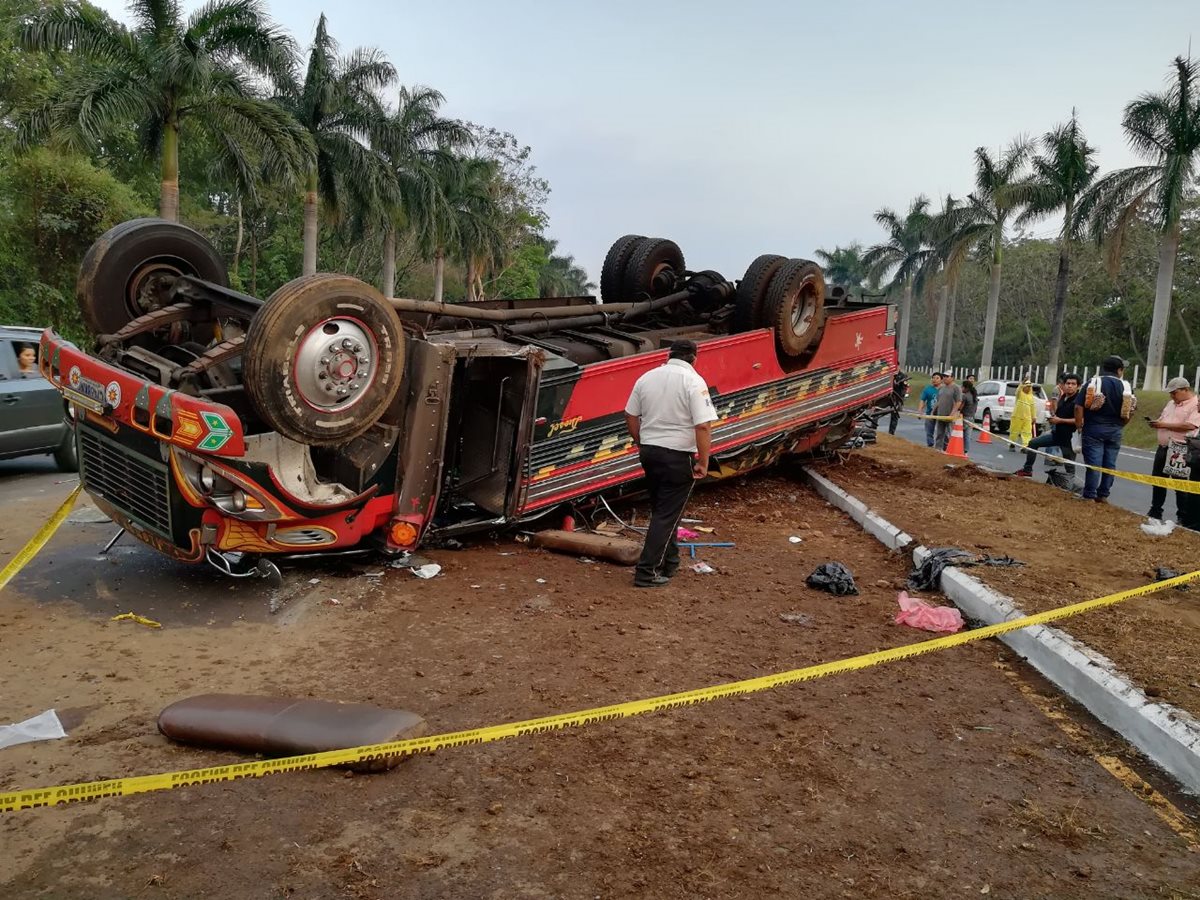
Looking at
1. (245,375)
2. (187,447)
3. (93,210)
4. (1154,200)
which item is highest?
(1154,200)

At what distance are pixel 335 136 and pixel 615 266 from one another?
754 inches

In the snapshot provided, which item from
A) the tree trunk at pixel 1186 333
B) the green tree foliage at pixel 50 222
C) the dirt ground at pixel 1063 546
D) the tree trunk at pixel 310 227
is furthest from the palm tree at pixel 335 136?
the tree trunk at pixel 1186 333

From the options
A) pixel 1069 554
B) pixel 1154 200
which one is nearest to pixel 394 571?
pixel 1069 554

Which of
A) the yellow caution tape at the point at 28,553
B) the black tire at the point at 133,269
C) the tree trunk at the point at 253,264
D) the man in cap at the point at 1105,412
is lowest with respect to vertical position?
the yellow caution tape at the point at 28,553

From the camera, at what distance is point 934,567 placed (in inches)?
230

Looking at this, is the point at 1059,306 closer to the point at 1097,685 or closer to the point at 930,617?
the point at 930,617

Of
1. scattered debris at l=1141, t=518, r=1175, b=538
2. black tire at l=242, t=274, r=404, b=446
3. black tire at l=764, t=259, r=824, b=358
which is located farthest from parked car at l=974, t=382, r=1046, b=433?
black tire at l=242, t=274, r=404, b=446

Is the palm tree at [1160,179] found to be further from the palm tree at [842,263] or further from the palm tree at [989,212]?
the palm tree at [842,263]

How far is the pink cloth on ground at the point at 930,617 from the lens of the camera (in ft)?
16.4

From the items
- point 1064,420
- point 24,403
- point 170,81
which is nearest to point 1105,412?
point 1064,420

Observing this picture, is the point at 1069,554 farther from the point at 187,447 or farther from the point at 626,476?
the point at 187,447

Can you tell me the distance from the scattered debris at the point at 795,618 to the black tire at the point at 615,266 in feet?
15.3

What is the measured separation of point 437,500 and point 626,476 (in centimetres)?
167

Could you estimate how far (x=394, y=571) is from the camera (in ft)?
19.1
